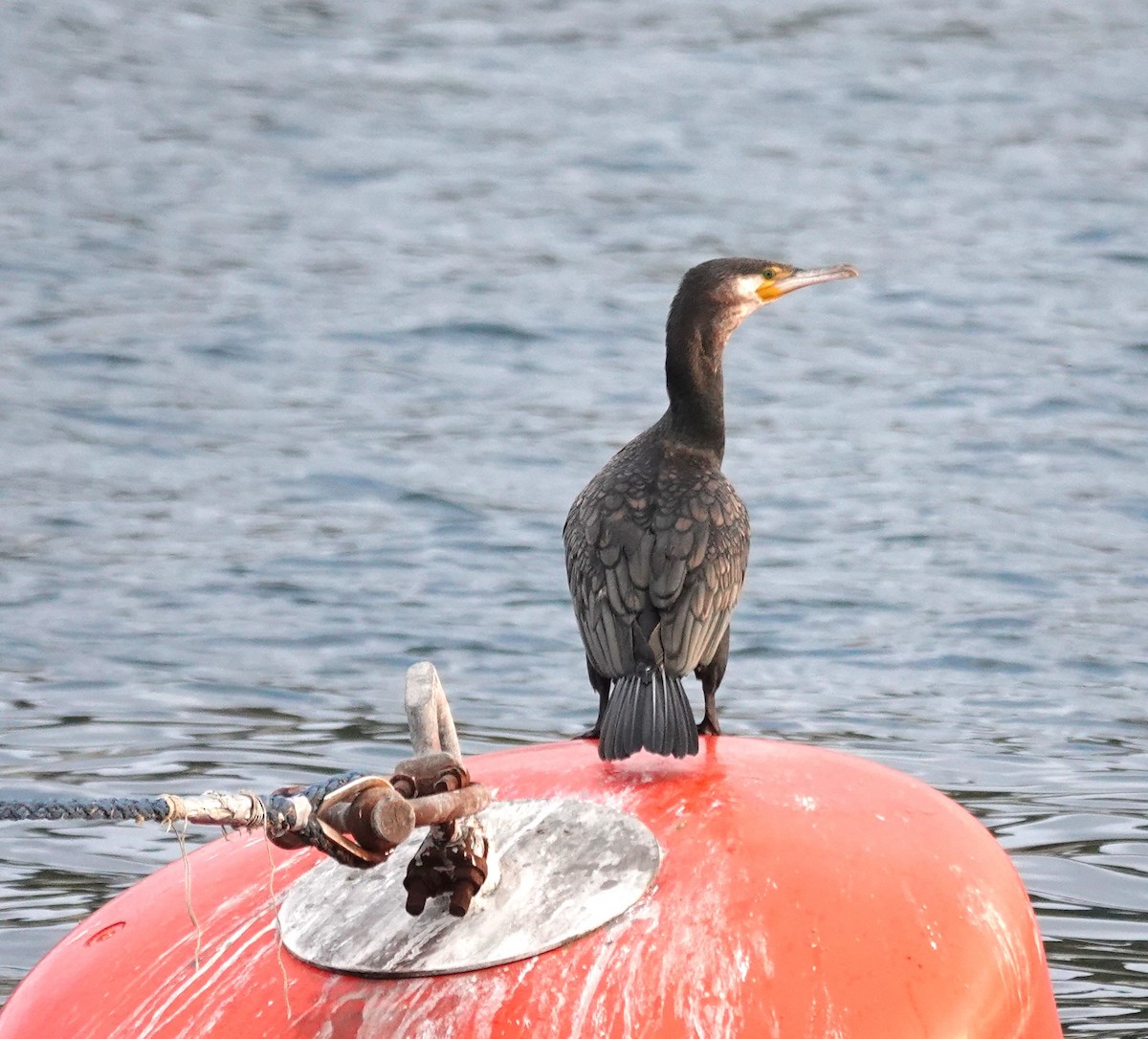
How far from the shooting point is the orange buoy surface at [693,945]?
10.1 ft

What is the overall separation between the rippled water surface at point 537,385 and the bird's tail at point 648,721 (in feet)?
5.35

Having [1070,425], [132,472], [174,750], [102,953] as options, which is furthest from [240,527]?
[102,953]

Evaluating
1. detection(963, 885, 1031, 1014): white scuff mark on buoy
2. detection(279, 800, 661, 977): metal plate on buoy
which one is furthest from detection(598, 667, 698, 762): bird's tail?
detection(963, 885, 1031, 1014): white scuff mark on buoy

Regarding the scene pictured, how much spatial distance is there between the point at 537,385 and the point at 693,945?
8967 millimetres

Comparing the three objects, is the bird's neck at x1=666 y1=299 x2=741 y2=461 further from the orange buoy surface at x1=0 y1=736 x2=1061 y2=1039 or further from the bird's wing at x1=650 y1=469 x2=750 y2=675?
the orange buoy surface at x1=0 y1=736 x2=1061 y2=1039

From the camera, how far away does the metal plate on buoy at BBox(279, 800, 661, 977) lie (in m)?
3.12

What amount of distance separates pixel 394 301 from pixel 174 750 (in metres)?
6.79

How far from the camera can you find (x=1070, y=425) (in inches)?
451

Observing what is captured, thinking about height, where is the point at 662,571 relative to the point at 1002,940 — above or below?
above

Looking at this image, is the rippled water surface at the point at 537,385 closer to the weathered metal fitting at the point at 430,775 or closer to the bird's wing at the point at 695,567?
the bird's wing at the point at 695,567

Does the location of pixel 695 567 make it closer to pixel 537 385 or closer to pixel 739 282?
pixel 739 282

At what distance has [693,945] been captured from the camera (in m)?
3.18

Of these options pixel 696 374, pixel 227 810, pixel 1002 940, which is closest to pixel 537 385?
pixel 696 374

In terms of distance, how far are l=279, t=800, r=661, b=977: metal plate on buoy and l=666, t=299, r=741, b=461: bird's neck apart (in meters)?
1.59
